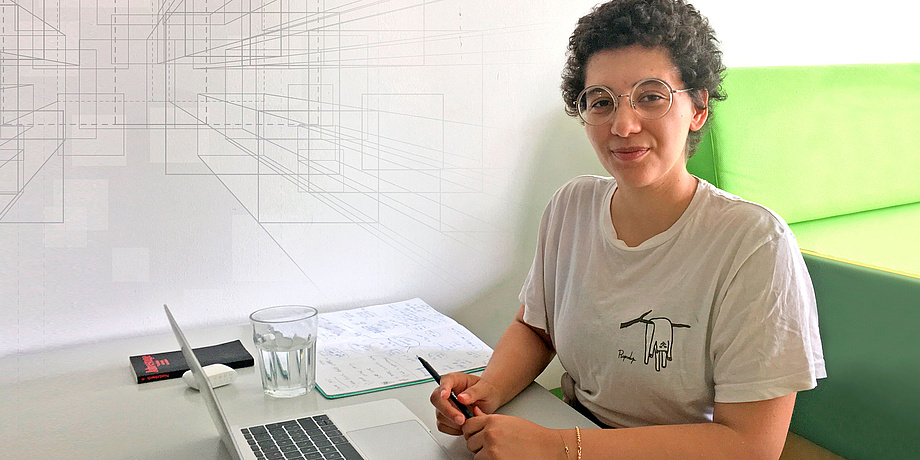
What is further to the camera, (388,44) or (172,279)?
(388,44)

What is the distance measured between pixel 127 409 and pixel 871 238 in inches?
58.9

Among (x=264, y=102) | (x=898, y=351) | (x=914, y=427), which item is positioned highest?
(x=264, y=102)

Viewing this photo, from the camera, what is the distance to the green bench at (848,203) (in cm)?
124

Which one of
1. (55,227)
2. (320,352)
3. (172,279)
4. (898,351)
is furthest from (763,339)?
(55,227)

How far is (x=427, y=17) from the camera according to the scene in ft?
5.04

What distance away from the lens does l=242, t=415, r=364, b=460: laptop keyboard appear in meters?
0.89

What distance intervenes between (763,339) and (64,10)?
1.18 m

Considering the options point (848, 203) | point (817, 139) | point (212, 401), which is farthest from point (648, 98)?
point (848, 203)

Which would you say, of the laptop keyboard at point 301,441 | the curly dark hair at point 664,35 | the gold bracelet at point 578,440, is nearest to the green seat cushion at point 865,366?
the curly dark hair at point 664,35

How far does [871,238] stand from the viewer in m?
1.64

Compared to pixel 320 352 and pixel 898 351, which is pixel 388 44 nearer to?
pixel 320 352

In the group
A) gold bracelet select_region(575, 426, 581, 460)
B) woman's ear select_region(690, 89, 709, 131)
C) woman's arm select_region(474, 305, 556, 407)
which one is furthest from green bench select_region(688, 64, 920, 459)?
gold bracelet select_region(575, 426, 581, 460)

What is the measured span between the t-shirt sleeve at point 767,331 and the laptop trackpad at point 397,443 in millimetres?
360

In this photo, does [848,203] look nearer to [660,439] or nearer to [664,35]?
[664,35]
